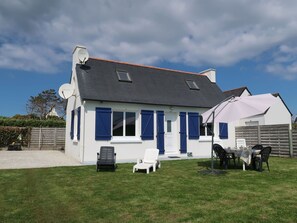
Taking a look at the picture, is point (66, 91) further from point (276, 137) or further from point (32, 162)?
point (276, 137)

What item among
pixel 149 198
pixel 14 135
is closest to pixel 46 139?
pixel 14 135

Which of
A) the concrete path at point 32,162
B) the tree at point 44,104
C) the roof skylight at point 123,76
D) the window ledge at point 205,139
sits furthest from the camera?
the tree at point 44,104

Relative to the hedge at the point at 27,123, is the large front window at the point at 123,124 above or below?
below

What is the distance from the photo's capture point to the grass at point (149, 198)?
460 cm

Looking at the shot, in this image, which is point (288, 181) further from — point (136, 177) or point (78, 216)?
point (78, 216)

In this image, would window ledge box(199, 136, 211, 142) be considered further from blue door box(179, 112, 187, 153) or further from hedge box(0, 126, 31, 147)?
hedge box(0, 126, 31, 147)

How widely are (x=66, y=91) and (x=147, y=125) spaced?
5.24 meters

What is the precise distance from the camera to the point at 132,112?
560 inches

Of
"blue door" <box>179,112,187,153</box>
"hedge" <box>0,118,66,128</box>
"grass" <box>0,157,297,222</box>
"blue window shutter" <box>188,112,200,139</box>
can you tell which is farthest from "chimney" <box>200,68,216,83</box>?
"hedge" <box>0,118,66,128</box>

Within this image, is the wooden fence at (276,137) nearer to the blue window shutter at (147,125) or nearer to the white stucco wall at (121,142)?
the white stucco wall at (121,142)

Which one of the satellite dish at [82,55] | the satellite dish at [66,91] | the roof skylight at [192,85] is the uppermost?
the satellite dish at [82,55]

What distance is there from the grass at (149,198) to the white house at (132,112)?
14.0 ft

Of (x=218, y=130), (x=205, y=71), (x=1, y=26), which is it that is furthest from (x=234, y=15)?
(x=1, y=26)

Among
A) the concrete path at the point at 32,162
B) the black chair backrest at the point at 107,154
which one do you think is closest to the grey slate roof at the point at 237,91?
the concrete path at the point at 32,162
